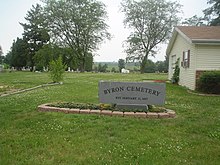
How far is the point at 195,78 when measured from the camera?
15.9 meters

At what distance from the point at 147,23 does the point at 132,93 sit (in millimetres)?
42171

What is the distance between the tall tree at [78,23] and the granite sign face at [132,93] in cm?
4193

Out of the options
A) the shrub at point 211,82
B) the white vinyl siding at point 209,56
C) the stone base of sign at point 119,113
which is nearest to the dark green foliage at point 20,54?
the white vinyl siding at point 209,56

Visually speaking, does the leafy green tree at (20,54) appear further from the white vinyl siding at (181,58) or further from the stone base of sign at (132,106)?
the stone base of sign at (132,106)

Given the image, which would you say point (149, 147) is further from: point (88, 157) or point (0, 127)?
point (0, 127)

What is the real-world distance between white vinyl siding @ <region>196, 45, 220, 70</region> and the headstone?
8.77m

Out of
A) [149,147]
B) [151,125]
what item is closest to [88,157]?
[149,147]

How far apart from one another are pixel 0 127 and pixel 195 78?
11790 millimetres

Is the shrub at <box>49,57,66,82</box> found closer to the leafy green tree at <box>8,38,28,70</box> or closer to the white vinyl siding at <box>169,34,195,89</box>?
the white vinyl siding at <box>169,34,195,89</box>

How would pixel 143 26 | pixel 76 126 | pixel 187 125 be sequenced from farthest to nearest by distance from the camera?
pixel 143 26 → pixel 187 125 → pixel 76 126

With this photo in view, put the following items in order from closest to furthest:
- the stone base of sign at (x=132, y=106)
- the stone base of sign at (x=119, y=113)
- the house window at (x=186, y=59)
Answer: the stone base of sign at (x=119, y=113)
the stone base of sign at (x=132, y=106)
the house window at (x=186, y=59)

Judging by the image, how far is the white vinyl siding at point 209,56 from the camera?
15.7 meters

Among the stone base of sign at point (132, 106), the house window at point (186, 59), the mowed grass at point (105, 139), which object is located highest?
the house window at point (186, 59)

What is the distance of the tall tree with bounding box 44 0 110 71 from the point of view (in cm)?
4909
